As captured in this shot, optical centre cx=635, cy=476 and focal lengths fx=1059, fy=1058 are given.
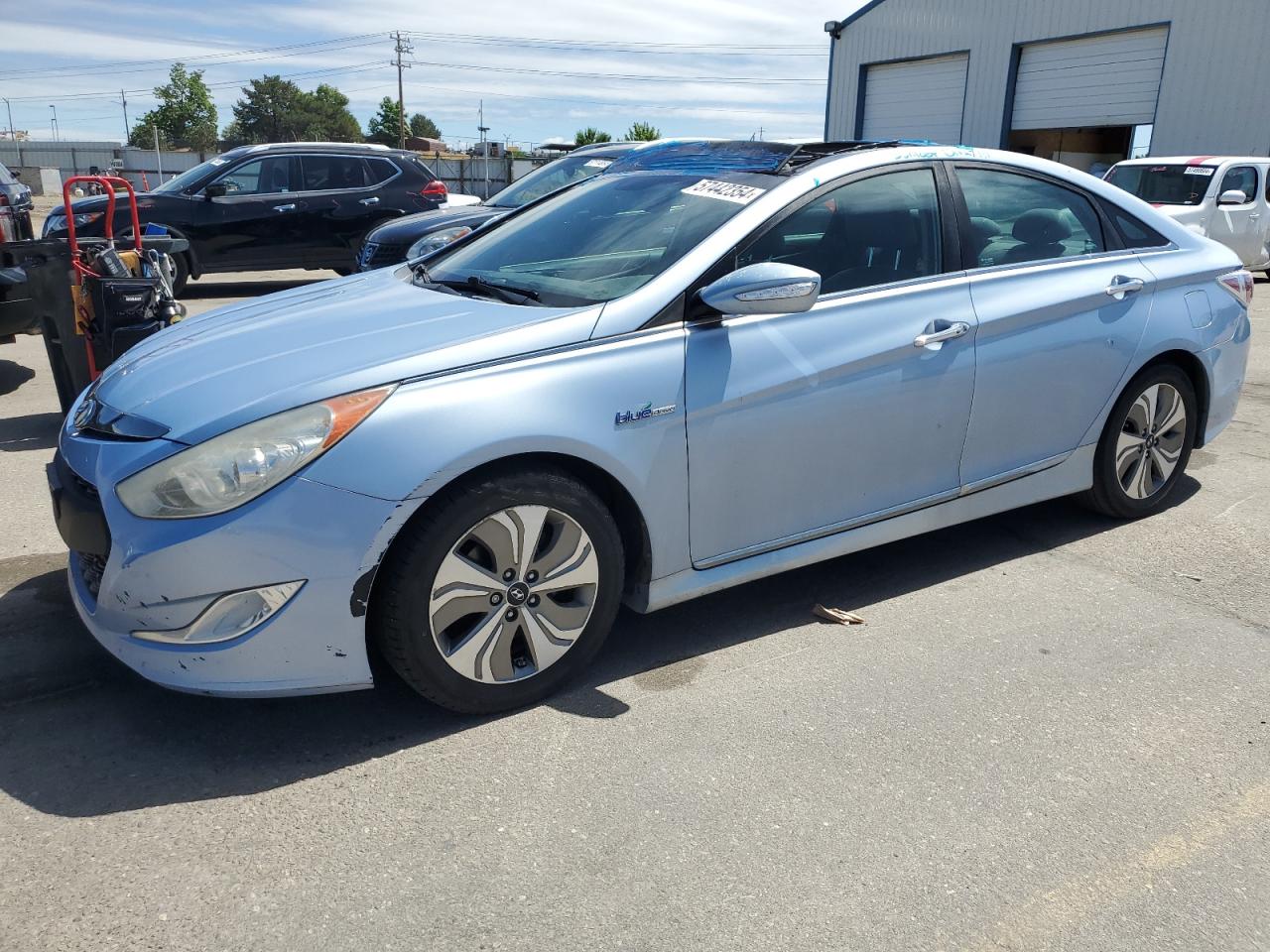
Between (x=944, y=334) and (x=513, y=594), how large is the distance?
1750 millimetres

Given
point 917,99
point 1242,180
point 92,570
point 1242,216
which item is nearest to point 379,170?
point 92,570

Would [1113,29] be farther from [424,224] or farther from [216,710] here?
[216,710]

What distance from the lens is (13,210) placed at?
8.20m

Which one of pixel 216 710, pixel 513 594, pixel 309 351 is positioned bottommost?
pixel 216 710

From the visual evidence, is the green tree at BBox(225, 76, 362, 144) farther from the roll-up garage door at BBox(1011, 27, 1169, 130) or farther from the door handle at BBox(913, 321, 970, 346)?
the door handle at BBox(913, 321, 970, 346)

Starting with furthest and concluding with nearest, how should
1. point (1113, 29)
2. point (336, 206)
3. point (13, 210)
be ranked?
1. point (1113, 29)
2. point (336, 206)
3. point (13, 210)

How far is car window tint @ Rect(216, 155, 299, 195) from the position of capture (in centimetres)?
1149

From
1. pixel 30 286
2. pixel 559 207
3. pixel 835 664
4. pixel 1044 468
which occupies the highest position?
pixel 559 207

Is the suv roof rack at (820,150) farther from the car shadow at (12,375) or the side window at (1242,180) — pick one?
the side window at (1242,180)

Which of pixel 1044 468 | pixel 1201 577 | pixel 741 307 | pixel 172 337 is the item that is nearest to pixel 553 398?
pixel 741 307

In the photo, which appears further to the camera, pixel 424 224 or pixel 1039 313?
pixel 424 224

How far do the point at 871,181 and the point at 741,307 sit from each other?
0.89 meters

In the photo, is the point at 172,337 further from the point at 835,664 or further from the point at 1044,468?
the point at 1044,468

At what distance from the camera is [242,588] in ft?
8.45
